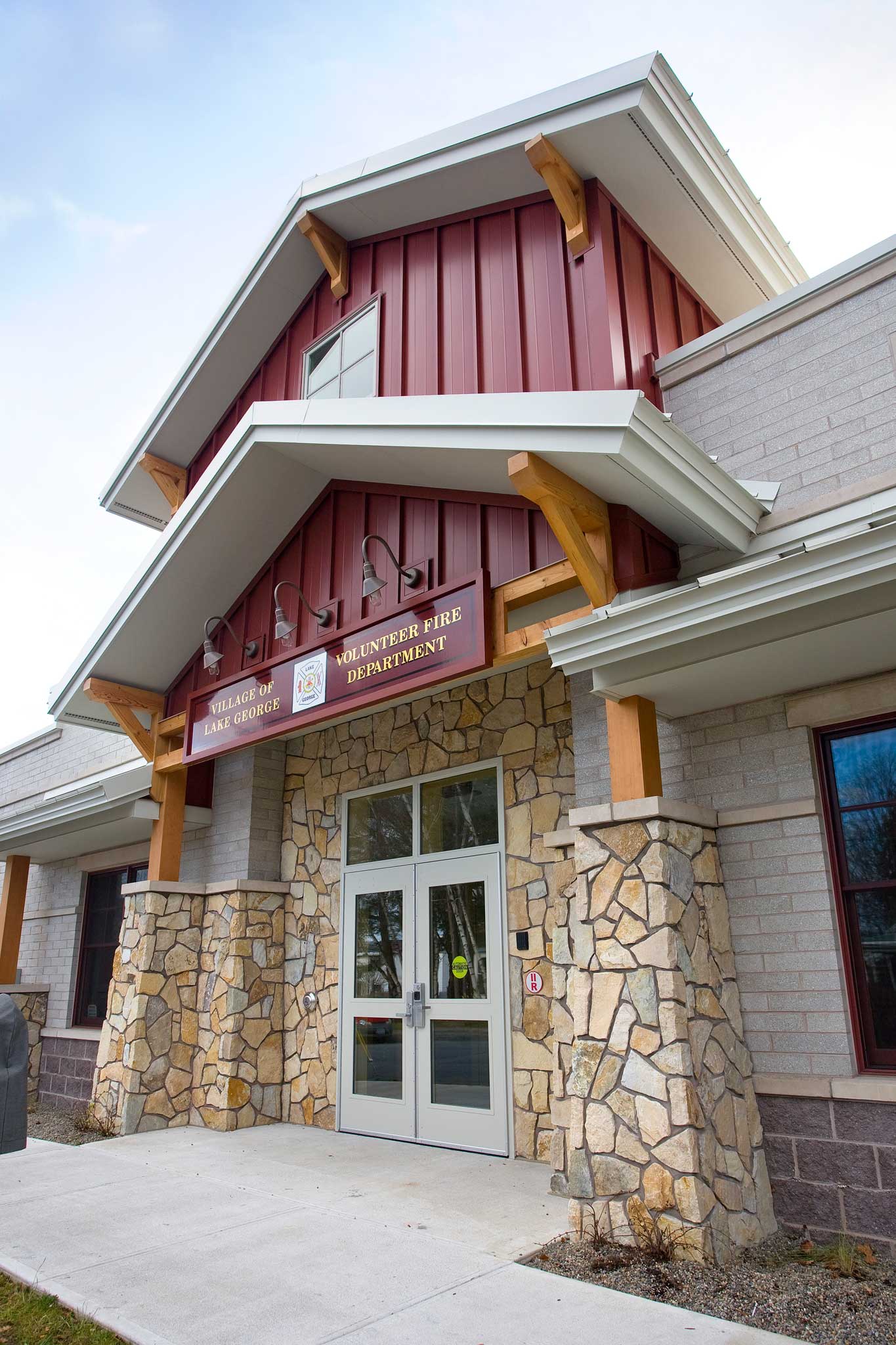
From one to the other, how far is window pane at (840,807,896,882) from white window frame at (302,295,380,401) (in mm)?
5547

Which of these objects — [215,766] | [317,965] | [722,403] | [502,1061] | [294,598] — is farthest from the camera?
[215,766]

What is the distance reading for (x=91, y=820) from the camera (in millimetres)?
11062

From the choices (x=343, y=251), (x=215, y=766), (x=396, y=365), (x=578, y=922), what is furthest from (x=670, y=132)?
(x=215, y=766)

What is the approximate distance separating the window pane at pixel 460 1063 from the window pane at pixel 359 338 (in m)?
6.01

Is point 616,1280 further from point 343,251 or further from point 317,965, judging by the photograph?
point 343,251

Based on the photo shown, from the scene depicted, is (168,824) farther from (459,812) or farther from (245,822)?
(459,812)

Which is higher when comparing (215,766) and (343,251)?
(343,251)

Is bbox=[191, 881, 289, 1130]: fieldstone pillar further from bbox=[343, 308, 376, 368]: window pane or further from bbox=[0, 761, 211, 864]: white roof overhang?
bbox=[343, 308, 376, 368]: window pane

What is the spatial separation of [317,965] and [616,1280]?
5.56 m

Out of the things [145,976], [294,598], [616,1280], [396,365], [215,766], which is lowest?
[616,1280]

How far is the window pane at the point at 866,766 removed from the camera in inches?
221

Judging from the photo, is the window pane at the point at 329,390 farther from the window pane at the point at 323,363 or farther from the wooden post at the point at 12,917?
the wooden post at the point at 12,917

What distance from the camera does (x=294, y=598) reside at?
903cm

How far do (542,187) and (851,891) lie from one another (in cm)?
609
